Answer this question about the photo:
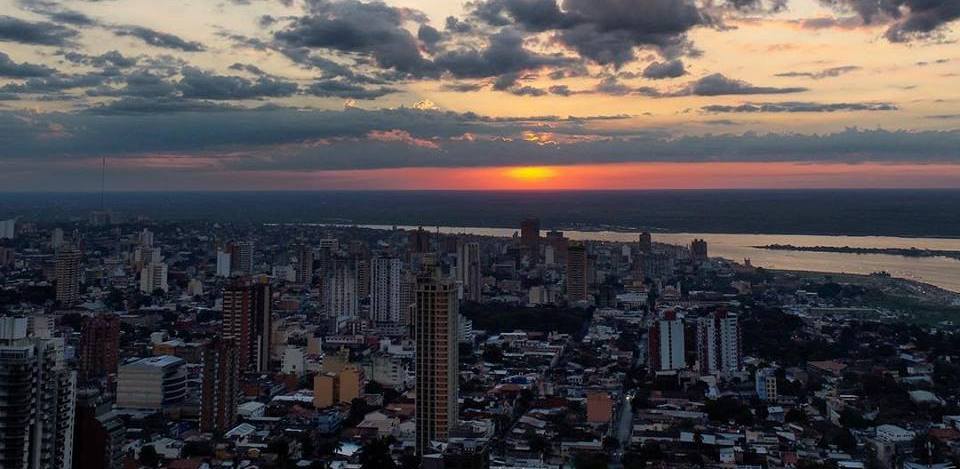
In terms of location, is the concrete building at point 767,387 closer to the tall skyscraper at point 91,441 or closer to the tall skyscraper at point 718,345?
the tall skyscraper at point 718,345

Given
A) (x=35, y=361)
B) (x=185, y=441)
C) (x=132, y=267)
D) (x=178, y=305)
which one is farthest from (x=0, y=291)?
(x=35, y=361)

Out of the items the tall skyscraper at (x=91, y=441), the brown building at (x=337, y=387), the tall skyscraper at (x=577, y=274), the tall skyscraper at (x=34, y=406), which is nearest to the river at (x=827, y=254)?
the tall skyscraper at (x=577, y=274)

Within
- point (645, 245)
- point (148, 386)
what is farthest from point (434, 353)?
point (645, 245)

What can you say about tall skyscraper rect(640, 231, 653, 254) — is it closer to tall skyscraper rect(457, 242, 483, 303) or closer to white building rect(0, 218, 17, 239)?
tall skyscraper rect(457, 242, 483, 303)

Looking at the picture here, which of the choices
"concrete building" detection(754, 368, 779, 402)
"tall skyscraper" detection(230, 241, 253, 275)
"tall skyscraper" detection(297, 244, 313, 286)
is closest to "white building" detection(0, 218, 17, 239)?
"tall skyscraper" detection(230, 241, 253, 275)

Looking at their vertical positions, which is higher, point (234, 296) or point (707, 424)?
point (234, 296)

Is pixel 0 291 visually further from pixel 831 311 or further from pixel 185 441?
pixel 831 311
